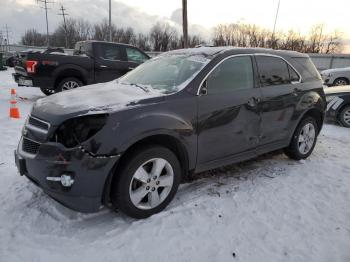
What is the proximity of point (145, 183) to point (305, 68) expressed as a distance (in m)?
3.45

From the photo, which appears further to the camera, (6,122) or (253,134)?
(6,122)

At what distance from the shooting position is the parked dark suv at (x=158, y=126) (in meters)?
A: 3.05

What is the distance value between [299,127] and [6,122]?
19.0 feet

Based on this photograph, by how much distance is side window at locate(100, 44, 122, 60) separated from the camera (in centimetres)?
1015

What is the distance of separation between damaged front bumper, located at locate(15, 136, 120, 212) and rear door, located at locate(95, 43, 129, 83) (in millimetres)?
7088

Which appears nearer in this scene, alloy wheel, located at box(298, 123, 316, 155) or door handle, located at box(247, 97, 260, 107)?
door handle, located at box(247, 97, 260, 107)

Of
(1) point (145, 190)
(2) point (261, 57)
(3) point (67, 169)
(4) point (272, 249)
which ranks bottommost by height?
(4) point (272, 249)

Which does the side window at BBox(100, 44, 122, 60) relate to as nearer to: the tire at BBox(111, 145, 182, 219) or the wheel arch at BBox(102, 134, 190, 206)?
the wheel arch at BBox(102, 134, 190, 206)

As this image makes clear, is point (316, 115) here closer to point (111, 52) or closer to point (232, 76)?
point (232, 76)

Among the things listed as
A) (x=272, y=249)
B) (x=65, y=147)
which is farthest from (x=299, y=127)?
(x=65, y=147)

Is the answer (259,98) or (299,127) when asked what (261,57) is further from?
(299,127)

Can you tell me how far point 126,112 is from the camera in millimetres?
3188

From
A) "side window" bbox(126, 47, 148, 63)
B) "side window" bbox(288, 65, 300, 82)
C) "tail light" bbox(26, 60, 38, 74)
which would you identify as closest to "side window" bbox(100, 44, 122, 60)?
"side window" bbox(126, 47, 148, 63)

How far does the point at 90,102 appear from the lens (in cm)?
339
